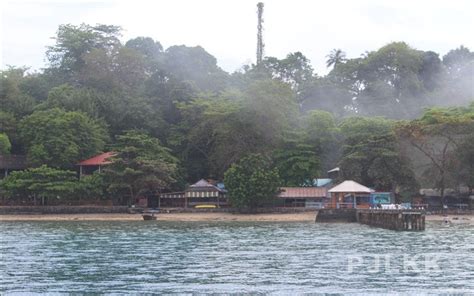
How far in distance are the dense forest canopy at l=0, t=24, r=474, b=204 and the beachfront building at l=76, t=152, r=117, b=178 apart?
2.77 feet

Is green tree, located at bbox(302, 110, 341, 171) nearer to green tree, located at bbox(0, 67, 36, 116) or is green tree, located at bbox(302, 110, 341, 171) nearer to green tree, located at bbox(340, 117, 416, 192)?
green tree, located at bbox(340, 117, 416, 192)

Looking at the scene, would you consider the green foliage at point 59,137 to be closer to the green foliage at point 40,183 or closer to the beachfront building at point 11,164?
the beachfront building at point 11,164

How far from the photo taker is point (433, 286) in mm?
24750

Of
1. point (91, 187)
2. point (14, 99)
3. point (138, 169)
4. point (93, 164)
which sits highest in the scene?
point (14, 99)

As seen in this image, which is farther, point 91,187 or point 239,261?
point 91,187

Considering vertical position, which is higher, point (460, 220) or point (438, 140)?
point (438, 140)

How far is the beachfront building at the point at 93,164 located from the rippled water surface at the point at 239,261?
22.9 metres

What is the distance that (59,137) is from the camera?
72.7m

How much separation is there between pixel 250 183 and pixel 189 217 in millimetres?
5834

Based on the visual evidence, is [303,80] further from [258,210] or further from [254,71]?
[258,210]

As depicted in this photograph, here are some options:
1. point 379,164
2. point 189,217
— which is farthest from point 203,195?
point 379,164

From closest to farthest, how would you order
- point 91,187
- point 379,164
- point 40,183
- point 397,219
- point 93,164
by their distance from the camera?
point 397,219 → point 379,164 → point 40,183 → point 91,187 → point 93,164

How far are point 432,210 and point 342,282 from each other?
42214 mm

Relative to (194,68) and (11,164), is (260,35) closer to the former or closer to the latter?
(194,68)
